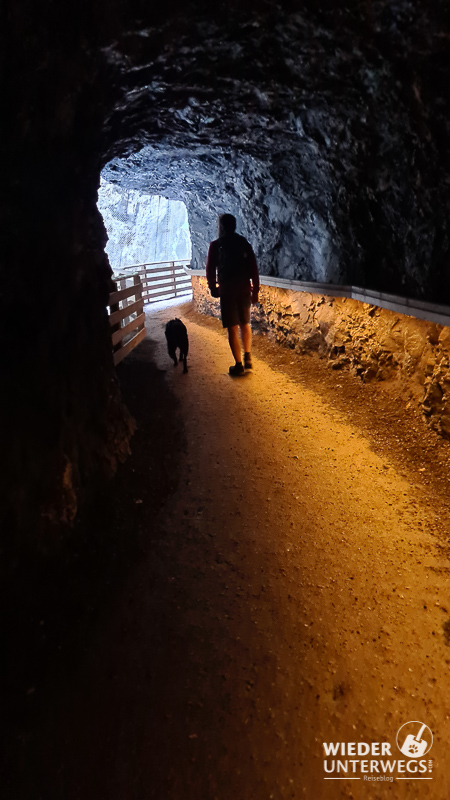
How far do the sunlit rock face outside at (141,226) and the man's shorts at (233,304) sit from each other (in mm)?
33754

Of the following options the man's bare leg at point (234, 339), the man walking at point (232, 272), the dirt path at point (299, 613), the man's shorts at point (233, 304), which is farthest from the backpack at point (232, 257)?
the dirt path at point (299, 613)

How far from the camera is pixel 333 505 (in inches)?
136

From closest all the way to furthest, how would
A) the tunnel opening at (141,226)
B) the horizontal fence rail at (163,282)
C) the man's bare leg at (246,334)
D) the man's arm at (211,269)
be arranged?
the man's arm at (211,269), the man's bare leg at (246,334), the horizontal fence rail at (163,282), the tunnel opening at (141,226)

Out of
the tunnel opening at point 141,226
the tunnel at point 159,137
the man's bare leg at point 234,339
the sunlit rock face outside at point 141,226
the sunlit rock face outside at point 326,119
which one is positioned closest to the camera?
the tunnel at point 159,137

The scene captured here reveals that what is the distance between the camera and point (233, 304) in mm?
5707

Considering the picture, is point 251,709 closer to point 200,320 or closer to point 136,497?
point 136,497

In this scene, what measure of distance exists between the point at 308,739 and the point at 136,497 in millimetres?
2125

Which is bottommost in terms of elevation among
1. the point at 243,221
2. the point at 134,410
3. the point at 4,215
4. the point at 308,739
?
the point at 308,739

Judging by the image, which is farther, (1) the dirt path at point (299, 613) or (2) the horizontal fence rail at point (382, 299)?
(2) the horizontal fence rail at point (382, 299)

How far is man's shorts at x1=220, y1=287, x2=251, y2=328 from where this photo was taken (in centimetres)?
566

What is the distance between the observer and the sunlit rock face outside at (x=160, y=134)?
250 centimetres

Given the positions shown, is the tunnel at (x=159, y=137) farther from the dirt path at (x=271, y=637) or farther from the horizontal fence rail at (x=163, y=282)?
the horizontal fence rail at (x=163, y=282)

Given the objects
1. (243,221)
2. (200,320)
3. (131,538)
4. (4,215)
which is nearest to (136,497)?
(131,538)

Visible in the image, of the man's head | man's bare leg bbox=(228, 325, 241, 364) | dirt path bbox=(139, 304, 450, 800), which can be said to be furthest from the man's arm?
dirt path bbox=(139, 304, 450, 800)
